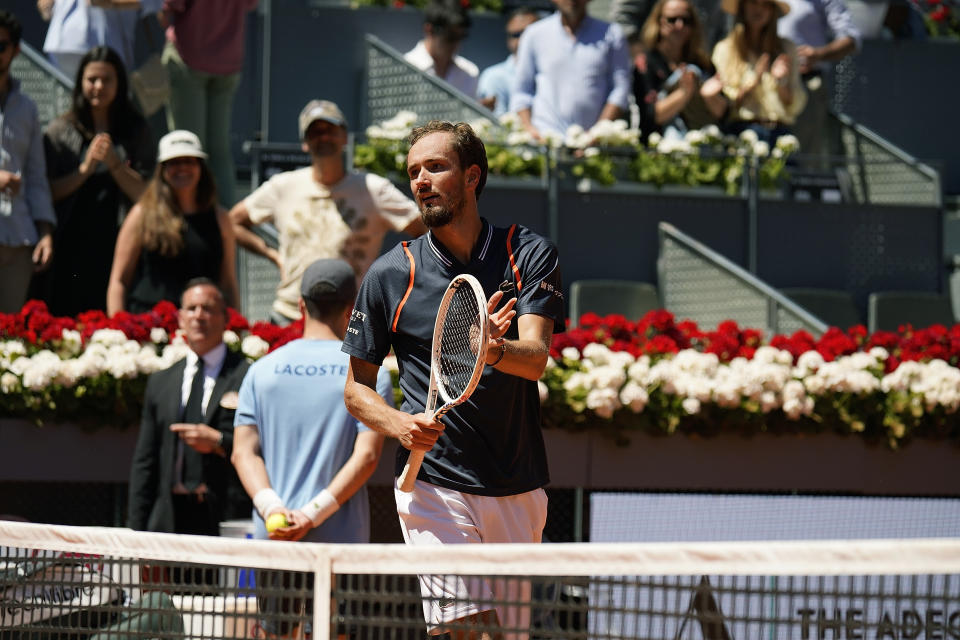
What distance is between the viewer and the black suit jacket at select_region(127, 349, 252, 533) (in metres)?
6.23

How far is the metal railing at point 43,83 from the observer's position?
10.8m

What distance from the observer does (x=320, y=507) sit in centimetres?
539

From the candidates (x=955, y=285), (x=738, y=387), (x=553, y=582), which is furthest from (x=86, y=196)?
(x=955, y=285)

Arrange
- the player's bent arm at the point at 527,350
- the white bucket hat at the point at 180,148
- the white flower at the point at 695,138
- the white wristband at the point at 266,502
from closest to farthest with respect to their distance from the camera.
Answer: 1. the player's bent arm at the point at 527,350
2. the white wristband at the point at 266,502
3. the white bucket hat at the point at 180,148
4. the white flower at the point at 695,138

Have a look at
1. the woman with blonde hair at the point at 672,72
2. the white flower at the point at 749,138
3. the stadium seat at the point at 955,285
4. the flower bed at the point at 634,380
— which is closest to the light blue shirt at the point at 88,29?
the flower bed at the point at 634,380

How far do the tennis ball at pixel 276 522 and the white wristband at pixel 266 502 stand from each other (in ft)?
0.18

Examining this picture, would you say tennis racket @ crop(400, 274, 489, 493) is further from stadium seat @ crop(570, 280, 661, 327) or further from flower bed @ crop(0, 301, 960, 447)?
stadium seat @ crop(570, 280, 661, 327)

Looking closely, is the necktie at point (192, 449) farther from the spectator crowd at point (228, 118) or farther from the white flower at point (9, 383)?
the spectator crowd at point (228, 118)

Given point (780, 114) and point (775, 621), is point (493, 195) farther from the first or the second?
point (775, 621)

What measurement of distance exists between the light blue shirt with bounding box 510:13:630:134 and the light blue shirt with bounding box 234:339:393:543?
20.2ft

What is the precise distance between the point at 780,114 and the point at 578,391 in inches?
210

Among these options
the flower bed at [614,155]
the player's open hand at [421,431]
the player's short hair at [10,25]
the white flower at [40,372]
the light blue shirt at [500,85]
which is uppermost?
the light blue shirt at [500,85]

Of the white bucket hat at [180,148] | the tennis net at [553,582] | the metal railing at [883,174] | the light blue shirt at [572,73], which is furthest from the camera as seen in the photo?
the metal railing at [883,174]

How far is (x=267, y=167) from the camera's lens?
1094 centimetres
